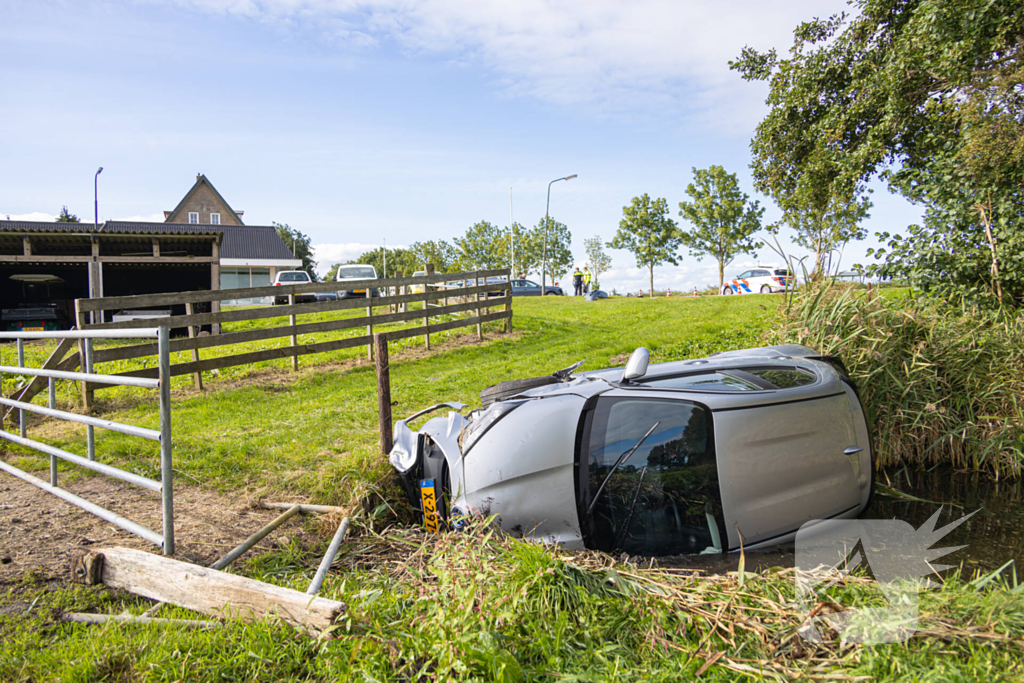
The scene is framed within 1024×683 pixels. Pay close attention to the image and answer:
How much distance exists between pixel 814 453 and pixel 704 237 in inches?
1555

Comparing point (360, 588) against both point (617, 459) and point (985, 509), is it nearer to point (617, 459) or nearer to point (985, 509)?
point (617, 459)

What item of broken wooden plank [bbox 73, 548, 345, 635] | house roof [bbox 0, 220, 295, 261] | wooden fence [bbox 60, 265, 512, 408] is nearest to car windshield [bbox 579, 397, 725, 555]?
broken wooden plank [bbox 73, 548, 345, 635]

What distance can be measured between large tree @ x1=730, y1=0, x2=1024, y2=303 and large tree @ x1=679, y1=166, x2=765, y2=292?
26.4m

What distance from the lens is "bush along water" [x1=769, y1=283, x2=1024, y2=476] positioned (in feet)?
19.2

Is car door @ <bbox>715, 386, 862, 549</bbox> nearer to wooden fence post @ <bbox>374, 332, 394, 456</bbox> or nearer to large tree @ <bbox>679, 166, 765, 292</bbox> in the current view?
wooden fence post @ <bbox>374, 332, 394, 456</bbox>

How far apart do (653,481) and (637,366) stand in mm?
726

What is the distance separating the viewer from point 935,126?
10.1 metres

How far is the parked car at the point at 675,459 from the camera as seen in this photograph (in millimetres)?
3217

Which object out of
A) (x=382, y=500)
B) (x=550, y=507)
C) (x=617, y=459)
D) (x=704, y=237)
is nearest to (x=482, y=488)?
(x=550, y=507)

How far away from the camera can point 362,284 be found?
1173 cm

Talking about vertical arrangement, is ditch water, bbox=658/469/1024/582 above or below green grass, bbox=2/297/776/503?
below

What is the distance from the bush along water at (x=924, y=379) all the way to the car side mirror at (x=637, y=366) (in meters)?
3.45

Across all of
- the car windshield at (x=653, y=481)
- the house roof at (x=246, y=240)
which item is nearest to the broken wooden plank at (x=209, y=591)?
the car windshield at (x=653, y=481)

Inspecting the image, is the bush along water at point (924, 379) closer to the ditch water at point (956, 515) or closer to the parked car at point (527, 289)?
the ditch water at point (956, 515)
